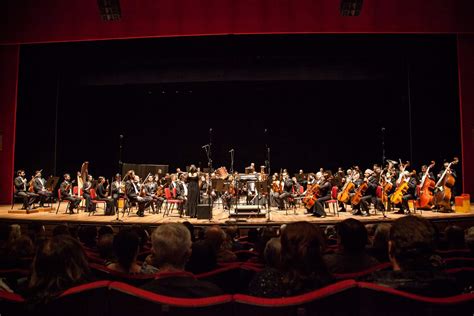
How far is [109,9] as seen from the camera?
859 cm

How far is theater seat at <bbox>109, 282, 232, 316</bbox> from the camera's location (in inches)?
58.3

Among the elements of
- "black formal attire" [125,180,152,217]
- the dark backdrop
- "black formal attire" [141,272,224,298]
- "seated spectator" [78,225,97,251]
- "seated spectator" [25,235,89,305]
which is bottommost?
"seated spectator" [78,225,97,251]

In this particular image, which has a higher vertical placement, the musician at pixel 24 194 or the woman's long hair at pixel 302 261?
the musician at pixel 24 194

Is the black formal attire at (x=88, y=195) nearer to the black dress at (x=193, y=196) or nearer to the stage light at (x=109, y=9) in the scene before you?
the black dress at (x=193, y=196)

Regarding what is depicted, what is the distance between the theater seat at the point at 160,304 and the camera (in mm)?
1480

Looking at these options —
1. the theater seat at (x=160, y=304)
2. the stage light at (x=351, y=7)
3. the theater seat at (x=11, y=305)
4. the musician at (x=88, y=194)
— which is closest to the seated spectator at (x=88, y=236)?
the theater seat at (x=11, y=305)

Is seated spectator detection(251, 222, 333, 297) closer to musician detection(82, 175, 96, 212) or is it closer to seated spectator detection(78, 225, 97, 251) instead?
seated spectator detection(78, 225, 97, 251)

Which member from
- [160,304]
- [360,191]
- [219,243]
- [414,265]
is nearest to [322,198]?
[360,191]

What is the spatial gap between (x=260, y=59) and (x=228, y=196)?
18.8 feet

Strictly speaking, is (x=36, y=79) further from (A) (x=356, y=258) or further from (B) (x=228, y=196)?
(A) (x=356, y=258)

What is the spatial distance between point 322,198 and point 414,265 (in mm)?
8239

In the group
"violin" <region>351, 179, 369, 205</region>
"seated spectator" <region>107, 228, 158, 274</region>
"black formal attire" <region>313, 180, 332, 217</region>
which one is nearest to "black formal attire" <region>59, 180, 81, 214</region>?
"black formal attire" <region>313, 180, 332, 217</region>

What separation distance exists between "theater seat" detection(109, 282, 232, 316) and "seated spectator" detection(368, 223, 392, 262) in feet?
7.32

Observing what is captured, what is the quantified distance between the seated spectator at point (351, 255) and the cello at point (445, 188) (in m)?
8.19
